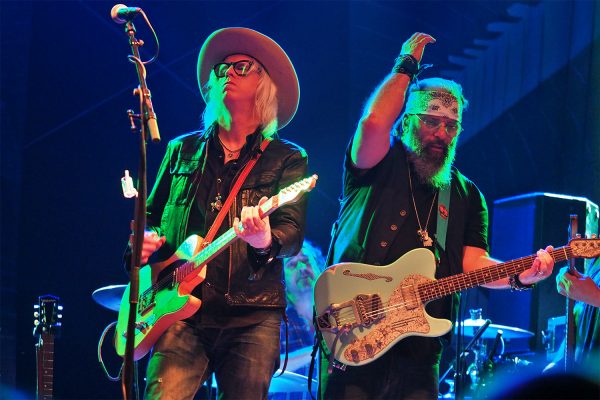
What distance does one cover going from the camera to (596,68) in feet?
24.9

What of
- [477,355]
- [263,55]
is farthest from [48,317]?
[477,355]

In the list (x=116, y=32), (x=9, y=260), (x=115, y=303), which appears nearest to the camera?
(x=115, y=303)

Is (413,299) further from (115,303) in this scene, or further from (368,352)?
(115,303)

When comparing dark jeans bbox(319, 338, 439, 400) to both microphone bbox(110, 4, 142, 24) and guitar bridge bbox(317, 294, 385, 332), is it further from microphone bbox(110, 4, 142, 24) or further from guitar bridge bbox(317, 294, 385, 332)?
microphone bbox(110, 4, 142, 24)

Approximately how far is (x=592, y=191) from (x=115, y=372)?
16.6 ft

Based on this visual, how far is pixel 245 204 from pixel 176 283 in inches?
20.4

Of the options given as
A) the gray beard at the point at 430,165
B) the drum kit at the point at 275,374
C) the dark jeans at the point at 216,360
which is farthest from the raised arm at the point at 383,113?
the drum kit at the point at 275,374

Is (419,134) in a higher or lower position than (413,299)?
higher

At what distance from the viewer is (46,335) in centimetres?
504

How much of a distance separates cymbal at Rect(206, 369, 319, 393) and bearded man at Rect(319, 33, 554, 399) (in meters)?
1.58

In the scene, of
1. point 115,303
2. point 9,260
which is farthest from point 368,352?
point 9,260

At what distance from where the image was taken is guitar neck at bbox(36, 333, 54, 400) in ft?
16.2

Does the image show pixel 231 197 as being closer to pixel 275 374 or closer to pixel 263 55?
pixel 263 55

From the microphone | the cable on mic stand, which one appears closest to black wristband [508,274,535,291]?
the cable on mic stand
